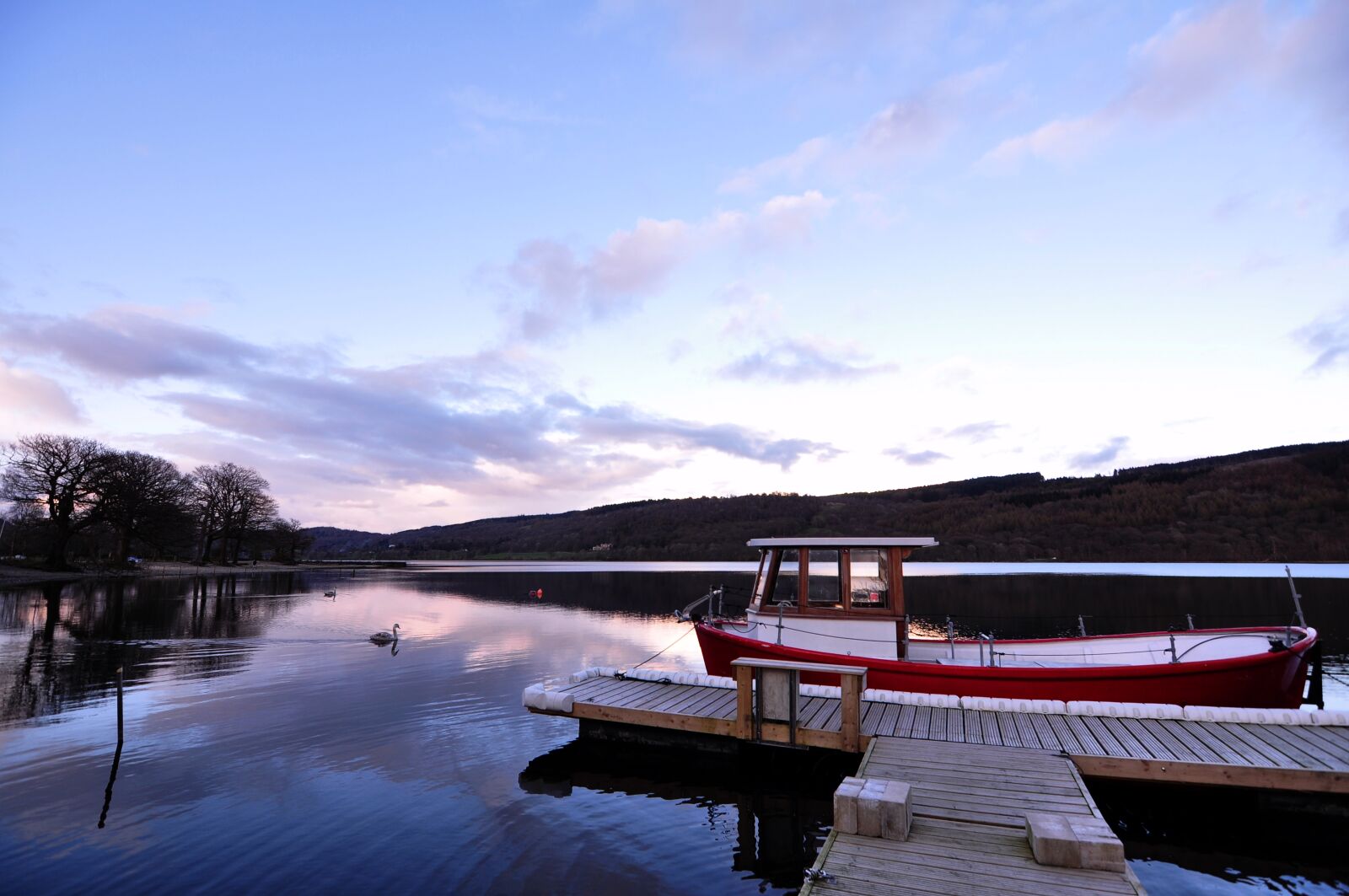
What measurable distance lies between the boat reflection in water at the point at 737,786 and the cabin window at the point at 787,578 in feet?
12.9

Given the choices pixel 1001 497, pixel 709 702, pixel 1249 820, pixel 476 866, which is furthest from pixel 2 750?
pixel 1001 497

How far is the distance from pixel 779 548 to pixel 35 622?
111 ft

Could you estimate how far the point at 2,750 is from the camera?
38.4ft

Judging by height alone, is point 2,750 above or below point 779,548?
below

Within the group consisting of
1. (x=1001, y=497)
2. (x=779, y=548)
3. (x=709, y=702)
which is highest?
(x=1001, y=497)

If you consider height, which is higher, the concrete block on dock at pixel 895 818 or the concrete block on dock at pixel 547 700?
the concrete block on dock at pixel 895 818

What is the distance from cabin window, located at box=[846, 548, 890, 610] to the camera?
13.3m

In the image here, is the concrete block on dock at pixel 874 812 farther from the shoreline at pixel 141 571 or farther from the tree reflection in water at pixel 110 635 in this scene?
the shoreline at pixel 141 571

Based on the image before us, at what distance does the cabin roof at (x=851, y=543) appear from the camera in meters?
13.0

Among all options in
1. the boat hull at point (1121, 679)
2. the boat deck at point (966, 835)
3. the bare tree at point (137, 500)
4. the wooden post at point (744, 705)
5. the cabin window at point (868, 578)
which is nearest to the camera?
the boat deck at point (966, 835)

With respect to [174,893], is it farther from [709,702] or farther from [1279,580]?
[1279,580]

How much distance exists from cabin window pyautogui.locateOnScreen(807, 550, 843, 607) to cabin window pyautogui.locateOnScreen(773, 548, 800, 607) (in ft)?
1.40

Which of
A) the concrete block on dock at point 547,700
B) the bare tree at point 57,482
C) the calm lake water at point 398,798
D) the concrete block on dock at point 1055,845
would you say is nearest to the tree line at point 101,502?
the bare tree at point 57,482

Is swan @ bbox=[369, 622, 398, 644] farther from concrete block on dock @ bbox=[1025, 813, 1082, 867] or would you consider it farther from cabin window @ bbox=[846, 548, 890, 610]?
concrete block on dock @ bbox=[1025, 813, 1082, 867]
